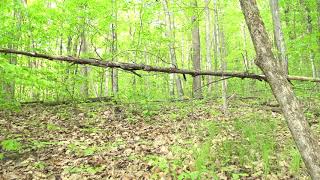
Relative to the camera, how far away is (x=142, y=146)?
5.88 meters

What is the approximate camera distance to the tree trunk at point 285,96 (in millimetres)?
2910

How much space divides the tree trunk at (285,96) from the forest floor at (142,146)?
1.39 meters

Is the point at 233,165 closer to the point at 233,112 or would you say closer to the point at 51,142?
the point at 51,142

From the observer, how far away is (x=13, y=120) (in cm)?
787

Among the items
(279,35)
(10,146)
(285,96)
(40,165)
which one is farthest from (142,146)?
(279,35)

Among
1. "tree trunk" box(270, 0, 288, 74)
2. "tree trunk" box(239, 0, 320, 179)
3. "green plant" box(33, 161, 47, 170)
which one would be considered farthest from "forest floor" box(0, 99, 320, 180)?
"tree trunk" box(270, 0, 288, 74)

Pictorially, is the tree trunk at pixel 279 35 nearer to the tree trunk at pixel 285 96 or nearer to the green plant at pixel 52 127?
the green plant at pixel 52 127

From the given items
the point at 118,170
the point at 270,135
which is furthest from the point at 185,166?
the point at 270,135

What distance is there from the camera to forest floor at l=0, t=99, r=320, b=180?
15.1 ft

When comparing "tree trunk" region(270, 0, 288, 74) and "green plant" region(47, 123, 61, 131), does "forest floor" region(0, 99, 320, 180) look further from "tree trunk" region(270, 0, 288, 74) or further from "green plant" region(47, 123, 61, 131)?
"tree trunk" region(270, 0, 288, 74)

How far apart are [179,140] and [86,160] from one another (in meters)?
1.91

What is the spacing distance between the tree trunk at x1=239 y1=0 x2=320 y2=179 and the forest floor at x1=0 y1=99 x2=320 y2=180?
4.57 ft

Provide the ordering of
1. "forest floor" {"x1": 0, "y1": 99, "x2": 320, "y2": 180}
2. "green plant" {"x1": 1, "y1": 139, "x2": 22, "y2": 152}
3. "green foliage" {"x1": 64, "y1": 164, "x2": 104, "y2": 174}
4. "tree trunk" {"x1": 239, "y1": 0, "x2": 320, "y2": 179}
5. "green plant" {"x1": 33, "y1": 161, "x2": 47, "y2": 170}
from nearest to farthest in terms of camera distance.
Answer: "tree trunk" {"x1": 239, "y1": 0, "x2": 320, "y2": 179} < "forest floor" {"x1": 0, "y1": 99, "x2": 320, "y2": 180} < "green foliage" {"x1": 64, "y1": 164, "x2": 104, "y2": 174} < "green plant" {"x1": 33, "y1": 161, "x2": 47, "y2": 170} < "green plant" {"x1": 1, "y1": 139, "x2": 22, "y2": 152}

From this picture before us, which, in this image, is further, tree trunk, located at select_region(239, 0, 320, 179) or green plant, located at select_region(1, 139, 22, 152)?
green plant, located at select_region(1, 139, 22, 152)
